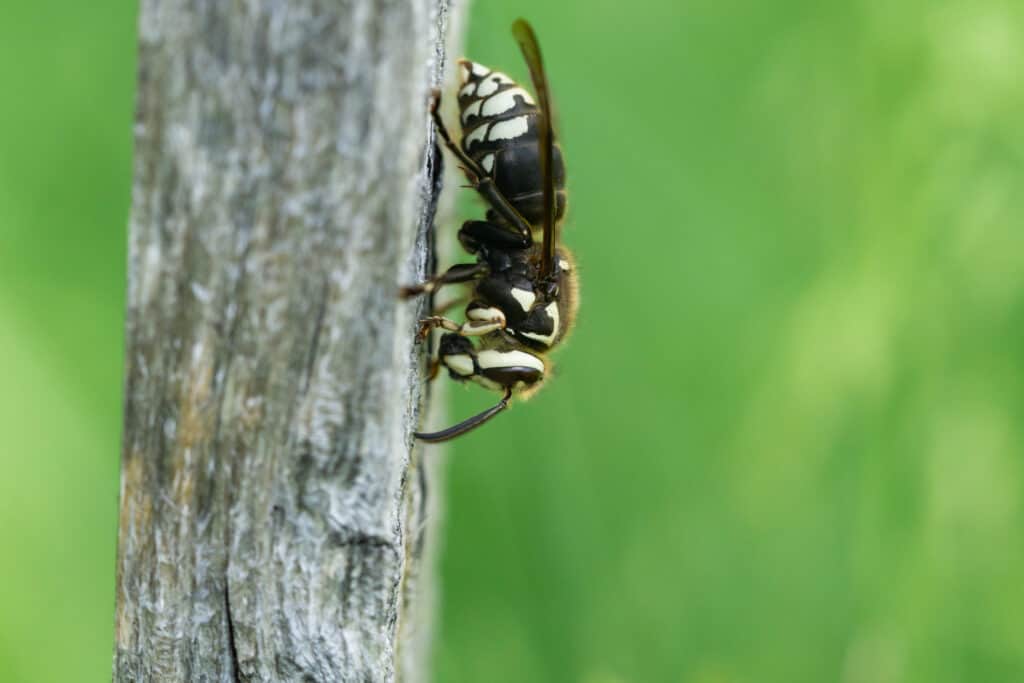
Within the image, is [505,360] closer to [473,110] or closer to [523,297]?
[523,297]

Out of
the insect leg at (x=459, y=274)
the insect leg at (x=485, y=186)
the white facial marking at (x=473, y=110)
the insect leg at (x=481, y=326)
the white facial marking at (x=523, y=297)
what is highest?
the white facial marking at (x=473, y=110)

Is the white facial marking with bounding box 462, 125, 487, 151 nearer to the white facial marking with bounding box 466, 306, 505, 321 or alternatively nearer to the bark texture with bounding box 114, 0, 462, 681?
the white facial marking with bounding box 466, 306, 505, 321

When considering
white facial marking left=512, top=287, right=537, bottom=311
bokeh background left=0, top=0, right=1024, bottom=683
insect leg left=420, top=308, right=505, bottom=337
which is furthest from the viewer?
bokeh background left=0, top=0, right=1024, bottom=683

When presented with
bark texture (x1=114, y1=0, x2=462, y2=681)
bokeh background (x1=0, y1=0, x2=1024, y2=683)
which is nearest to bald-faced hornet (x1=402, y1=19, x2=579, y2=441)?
bokeh background (x1=0, y1=0, x2=1024, y2=683)

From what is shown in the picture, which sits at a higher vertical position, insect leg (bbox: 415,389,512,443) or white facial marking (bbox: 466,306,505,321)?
white facial marking (bbox: 466,306,505,321)

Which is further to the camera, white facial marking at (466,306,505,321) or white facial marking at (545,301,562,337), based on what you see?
white facial marking at (545,301,562,337)

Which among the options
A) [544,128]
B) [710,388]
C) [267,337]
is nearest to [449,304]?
[544,128]

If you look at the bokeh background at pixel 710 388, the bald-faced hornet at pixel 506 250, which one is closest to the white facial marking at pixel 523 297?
the bald-faced hornet at pixel 506 250

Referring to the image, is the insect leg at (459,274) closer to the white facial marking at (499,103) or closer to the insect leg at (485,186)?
the insect leg at (485,186)
